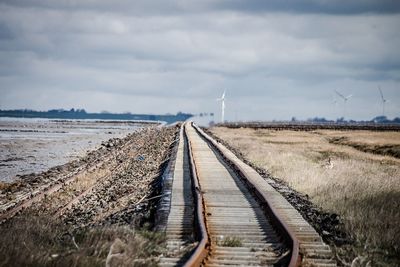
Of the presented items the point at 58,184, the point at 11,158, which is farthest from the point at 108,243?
the point at 11,158

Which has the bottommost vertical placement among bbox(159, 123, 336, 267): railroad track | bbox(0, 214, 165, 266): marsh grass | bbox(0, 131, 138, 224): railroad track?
bbox(0, 131, 138, 224): railroad track

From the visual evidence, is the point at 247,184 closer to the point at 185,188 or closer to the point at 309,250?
the point at 185,188

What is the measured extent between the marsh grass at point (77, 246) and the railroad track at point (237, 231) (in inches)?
16.0

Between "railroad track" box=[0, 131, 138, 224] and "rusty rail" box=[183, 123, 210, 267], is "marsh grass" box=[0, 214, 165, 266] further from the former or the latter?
"railroad track" box=[0, 131, 138, 224]

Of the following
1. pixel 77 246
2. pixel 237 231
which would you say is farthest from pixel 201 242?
pixel 77 246

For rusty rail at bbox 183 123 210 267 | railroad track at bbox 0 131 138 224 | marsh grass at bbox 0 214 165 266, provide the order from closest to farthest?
marsh grass at bbox 0 214 165 266
rusty rail at bbox 183 123 210 267
railroad track at bbox 0 131 138 224

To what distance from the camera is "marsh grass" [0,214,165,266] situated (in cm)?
754

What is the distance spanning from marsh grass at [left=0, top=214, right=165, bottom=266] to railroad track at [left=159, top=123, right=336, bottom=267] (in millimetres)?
406

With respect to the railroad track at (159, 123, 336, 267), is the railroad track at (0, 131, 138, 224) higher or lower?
lower

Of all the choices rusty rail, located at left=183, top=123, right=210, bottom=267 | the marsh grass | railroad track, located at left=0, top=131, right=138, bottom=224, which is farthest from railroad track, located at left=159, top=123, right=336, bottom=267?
railroad track, located at left=0, top=131, right=138, bottom=224

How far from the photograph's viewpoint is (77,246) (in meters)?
8.48

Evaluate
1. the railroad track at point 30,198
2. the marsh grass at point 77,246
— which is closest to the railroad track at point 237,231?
the marsh grass at point 77,246

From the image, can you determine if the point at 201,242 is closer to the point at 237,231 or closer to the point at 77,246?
the point at 237,231

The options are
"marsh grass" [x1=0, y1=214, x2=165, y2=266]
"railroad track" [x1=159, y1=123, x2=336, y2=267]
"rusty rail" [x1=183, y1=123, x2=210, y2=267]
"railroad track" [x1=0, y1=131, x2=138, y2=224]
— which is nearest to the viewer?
"marsh grass" [x1=0, y1=214, x2=165, y2=266]
